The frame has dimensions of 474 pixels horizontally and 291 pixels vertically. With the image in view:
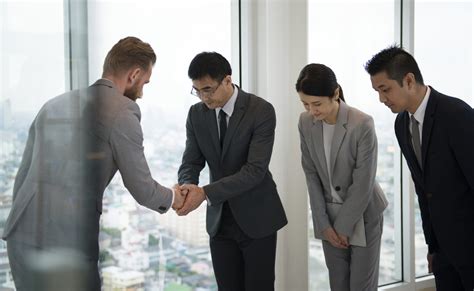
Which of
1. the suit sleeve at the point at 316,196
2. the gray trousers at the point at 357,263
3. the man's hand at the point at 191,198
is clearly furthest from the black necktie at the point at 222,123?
the gray trousers at the point at 357,263

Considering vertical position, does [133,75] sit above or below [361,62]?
below

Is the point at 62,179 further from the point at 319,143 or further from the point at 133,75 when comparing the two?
the point at 319,143

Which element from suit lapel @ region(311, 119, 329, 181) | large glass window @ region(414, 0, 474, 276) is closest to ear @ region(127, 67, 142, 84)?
suit lapel @ region(311, 119, 329, 181)

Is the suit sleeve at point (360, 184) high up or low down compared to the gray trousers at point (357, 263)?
up

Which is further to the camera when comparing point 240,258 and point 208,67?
point 240,258

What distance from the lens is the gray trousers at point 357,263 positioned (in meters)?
2.49

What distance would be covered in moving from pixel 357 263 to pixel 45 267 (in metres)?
1.67

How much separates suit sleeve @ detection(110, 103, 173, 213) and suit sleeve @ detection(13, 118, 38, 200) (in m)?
0.23

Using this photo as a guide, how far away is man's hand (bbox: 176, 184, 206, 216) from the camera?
2.39 meters

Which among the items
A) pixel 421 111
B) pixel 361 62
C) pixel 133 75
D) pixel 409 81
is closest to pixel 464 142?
pixel 421 111

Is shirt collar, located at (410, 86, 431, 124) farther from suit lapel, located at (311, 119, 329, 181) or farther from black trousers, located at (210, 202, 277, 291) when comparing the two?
black trousers, located at (210, 202, 277, 291)

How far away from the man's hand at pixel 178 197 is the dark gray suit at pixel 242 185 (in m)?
0.13

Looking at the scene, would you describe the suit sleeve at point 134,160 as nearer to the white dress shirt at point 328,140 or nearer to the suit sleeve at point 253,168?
the suit sleeve at point 253,168

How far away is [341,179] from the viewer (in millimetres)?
2510
